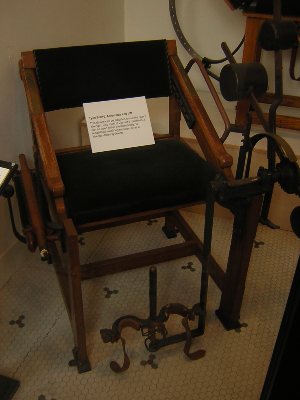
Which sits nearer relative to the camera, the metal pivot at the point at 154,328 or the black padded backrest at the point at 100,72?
the metal pivot at the point at 154,328

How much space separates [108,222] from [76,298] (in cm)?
28

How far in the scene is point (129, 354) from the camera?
1.23m

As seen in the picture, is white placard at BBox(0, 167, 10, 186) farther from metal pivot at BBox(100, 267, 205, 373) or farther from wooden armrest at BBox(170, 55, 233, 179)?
wooden armrest at BBox(170, 55, 233, 179)

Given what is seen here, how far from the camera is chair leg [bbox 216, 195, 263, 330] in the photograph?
1.11m

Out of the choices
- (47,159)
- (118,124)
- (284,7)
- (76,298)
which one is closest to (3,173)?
(47,159)

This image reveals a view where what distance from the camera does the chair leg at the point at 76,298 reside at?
0.94 meters

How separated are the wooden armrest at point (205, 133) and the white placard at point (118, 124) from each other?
0.50ft

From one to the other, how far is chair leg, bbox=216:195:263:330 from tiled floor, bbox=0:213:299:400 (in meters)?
0.05

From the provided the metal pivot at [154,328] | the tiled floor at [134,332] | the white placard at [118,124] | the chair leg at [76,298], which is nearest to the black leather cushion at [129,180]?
the white placard at [118,124]

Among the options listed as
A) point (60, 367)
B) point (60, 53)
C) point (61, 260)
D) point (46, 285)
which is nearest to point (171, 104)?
point (60, 53)

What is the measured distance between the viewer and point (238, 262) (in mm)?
1196

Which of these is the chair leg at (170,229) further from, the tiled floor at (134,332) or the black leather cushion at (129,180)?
the black leather cushion at (129,180)

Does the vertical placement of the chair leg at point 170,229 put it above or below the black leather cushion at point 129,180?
below

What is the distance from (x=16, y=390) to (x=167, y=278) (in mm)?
624
